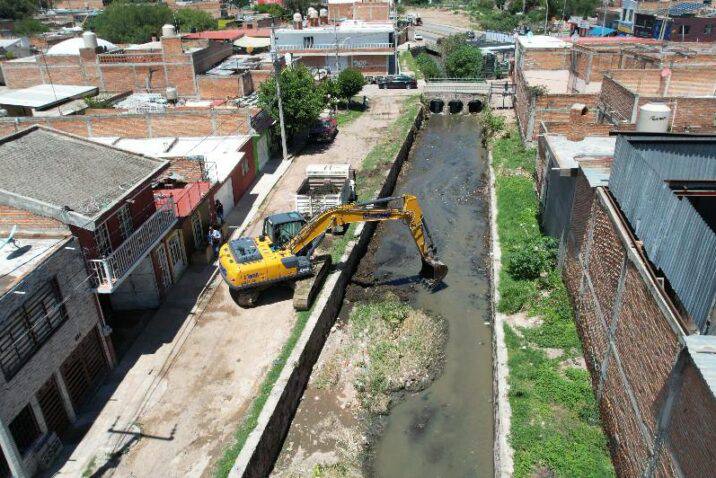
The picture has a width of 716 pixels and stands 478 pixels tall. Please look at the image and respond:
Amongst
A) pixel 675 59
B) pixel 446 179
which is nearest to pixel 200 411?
pixel 446 179

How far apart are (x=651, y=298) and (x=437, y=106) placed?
38.0m

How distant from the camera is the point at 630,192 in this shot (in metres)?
12.5

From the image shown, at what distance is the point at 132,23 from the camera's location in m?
68.9

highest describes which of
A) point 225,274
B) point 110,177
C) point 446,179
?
point 110,177

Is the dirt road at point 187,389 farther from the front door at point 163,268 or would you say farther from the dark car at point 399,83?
the dark car at point 399,83

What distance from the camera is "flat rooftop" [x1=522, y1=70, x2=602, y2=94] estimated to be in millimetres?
37438

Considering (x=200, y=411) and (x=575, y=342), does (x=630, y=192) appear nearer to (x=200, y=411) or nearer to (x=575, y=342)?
(x=575, y=342)

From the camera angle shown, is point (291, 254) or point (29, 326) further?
point (291, 254)

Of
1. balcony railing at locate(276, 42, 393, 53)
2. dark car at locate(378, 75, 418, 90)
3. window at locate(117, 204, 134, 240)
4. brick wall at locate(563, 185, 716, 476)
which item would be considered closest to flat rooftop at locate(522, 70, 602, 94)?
dark car at locate(378, 75, 418, 90)

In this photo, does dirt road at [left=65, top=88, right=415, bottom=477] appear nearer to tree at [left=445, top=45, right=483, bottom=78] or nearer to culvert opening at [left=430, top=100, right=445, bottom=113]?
culvert opening at [left=430, top=100, right=445, bottom=113]

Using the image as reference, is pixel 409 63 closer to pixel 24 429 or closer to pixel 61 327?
pixel 61 327

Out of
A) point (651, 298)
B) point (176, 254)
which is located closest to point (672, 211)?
point (651, 298)

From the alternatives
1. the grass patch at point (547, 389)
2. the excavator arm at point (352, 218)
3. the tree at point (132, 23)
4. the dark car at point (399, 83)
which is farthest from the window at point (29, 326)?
the tree at point (132, 23)

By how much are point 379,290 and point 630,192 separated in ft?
30.6
